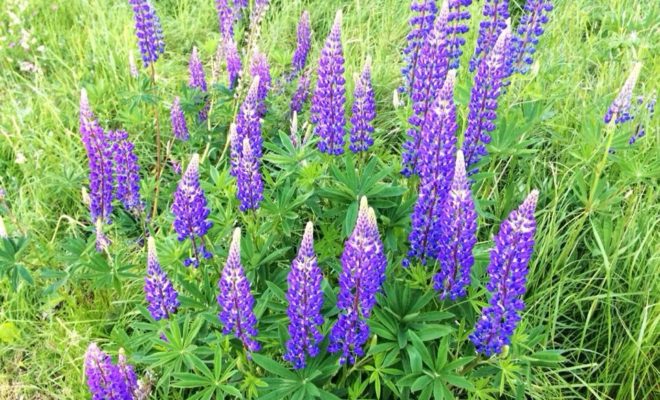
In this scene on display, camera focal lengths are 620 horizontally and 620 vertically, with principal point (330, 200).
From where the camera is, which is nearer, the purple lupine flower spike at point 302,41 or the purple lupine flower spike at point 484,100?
the purple lupine flower spike at point 484,100

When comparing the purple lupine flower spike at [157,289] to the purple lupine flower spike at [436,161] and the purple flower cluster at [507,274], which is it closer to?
the purple lupine flower spike at [436,161]

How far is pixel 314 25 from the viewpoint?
498 cm

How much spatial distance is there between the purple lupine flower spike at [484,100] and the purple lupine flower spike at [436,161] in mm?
277

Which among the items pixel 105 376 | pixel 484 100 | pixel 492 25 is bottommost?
pixel 105 376

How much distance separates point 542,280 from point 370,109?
1.22m

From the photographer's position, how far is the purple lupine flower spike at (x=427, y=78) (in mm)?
2469

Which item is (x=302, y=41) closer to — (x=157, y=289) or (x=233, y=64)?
(x=233, y=64)

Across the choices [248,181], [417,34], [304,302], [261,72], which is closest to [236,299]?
[304,302]

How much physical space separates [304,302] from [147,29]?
6.28ft

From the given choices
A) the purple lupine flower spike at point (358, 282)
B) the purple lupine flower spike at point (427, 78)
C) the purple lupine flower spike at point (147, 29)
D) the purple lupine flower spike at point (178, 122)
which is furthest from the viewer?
the purple lupine flower spike at point (178, 122)

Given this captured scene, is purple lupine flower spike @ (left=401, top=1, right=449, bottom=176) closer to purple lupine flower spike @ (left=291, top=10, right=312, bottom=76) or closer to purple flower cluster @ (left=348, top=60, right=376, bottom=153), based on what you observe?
purple flower cluster @ (left=348, top=60, right=376, bottom=153)

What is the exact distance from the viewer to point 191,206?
2.21 meters

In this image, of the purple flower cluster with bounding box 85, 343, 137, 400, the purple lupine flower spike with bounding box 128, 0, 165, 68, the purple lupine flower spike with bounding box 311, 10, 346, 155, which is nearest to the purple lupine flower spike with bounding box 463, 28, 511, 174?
the purple lupine flower spike with bounding box 311, 10, 346, 155

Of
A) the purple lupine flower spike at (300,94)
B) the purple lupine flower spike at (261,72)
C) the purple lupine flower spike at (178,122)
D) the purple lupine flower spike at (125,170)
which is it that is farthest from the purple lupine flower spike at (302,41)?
the purple lupine flower spike at (125,170)
